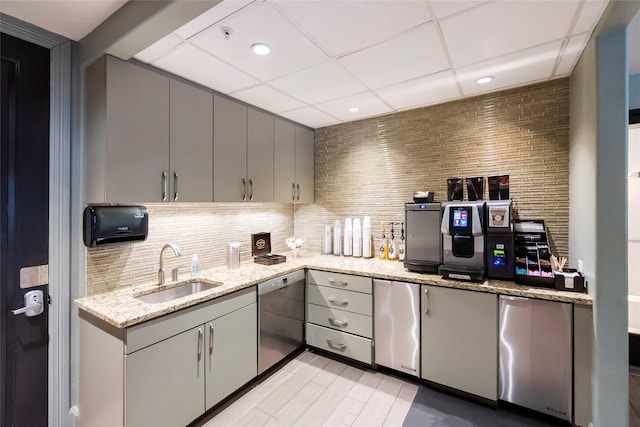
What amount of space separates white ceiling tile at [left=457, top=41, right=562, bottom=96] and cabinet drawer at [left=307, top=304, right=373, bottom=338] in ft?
6.85

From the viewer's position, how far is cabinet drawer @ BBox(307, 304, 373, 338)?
8.23ft

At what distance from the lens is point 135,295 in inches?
76.1

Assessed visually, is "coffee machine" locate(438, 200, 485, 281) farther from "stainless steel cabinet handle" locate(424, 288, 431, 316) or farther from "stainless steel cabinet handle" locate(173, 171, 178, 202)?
"stainless steel cabinet handle" locate(173, 171, 178, 202)

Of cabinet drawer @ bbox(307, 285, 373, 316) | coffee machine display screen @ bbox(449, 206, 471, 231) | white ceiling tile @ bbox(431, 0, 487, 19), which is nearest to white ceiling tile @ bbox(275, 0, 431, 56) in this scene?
white ceiling tile @ bbox(431, 0, 487, 19)

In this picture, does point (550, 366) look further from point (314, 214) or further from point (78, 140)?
point (78, 140)

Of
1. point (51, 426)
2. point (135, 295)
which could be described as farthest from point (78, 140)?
point (51, 426)

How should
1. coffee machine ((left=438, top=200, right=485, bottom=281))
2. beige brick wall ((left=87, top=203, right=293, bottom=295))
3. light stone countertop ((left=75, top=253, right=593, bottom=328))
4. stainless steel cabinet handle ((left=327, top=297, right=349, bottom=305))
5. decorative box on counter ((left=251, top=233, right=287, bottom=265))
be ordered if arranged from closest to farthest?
1. light stone countertop ((left=75, top=253, right=593, bottom=328))
2. beige brick wall ((left=87, top=203, right=293, bottom=295))
3. coffee machine ((left=438, top=200, right=485, bottom=281))
4. stainless steel cabinet handle ((left=327, top=297, right=349, bottom=305))
5. decorative box on counter ((left=251, top=233, right=287, bottom=265))

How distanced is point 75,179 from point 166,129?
62 cm


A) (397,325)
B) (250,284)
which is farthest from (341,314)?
(250,284)

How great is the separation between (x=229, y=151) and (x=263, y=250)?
110 cm

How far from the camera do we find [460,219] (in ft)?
7.25

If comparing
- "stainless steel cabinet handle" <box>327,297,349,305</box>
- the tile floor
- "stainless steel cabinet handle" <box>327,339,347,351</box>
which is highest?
"stainless steel cabinet handle" <box>327,297,349,305</box>

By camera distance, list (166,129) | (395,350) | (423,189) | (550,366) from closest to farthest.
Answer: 1. (550,366)
2. (166,129)
3. (395,350)
4. (423,189)

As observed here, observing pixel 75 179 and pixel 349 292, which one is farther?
pixel 349 292
